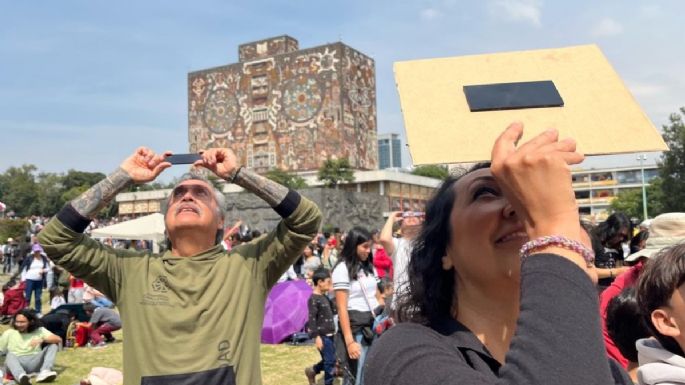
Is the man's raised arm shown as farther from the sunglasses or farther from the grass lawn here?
the grass lawn

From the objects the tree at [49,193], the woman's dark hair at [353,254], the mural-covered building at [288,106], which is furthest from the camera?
the tree at [49,193]

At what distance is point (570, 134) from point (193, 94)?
188ft

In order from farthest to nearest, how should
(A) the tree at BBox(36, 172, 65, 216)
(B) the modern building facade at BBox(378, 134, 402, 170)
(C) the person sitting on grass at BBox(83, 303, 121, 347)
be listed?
(B) the modern building facade at BBox(378, 134, 402, 170) → (A) the tree at BBox(36, 172, 65, 216) → (C) the person sitting on grass at BBox(83, 303, 121, 347)

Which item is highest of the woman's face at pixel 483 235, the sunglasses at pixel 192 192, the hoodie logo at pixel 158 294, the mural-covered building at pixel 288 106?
the mural-covered building at pixel 288 106

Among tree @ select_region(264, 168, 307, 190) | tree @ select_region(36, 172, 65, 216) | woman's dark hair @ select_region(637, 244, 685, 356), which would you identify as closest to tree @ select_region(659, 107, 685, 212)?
tree @ select_region(264, 168, 307, 190)

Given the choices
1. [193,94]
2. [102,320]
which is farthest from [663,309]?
[193,94]

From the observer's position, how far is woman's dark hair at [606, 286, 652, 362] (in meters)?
2.47

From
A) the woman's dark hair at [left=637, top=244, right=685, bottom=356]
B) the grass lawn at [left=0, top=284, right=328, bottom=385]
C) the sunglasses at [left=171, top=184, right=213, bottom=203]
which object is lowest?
the grass lawn at [left=0, top=284, right=328, bottom=385]

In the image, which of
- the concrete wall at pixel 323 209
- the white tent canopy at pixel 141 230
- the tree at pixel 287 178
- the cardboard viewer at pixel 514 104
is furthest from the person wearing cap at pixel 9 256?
the cardboard viewer at pixel 514 104

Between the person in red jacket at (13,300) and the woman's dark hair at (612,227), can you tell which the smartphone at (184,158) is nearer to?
the woman's dark hair at (612,227)

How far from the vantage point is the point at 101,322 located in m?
10.6

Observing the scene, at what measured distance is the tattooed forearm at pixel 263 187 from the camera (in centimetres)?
292

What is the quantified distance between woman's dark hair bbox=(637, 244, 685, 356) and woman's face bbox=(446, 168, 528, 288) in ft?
2.47

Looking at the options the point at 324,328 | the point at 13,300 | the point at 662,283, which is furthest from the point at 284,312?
the point at 662,283
